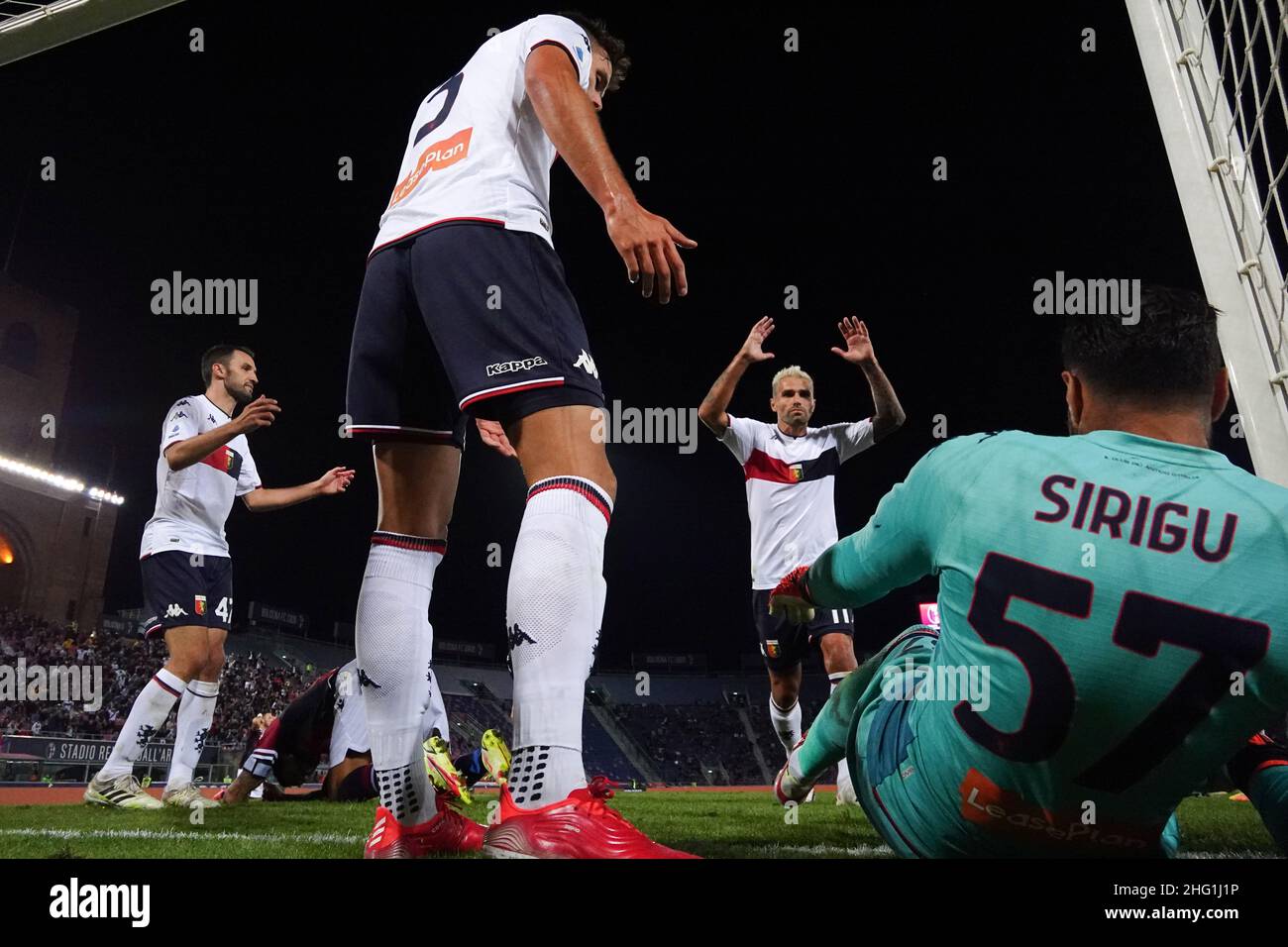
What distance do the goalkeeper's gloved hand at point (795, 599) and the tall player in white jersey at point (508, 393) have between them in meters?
0.38

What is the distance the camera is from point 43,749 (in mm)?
14422

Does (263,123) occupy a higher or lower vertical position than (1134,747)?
higher

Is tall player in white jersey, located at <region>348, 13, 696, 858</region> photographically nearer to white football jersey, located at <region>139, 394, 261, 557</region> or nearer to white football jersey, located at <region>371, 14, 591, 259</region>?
white football jersey, located at <region>371, 14, 591, 259</region>

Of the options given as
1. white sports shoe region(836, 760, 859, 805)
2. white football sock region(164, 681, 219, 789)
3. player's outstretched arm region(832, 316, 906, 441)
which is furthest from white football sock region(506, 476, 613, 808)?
white football sock region(164, 681, 219, 789)

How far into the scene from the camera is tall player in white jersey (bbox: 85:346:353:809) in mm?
4816

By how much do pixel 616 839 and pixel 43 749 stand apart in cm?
1704

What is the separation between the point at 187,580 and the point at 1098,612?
5.08 meters

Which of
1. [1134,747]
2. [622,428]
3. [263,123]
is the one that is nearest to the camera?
[1134,747]

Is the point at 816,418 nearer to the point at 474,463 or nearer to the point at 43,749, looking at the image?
the point at 474,463

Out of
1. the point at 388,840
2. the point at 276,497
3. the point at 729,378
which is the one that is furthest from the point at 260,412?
the point at 729,378

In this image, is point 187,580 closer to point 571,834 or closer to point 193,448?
point 193,448

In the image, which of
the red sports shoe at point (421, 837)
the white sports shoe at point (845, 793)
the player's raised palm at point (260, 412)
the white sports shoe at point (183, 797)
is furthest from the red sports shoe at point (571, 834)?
the white sports shoe at point (183, 797)

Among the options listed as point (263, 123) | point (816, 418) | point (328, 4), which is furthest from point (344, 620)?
point (328, 4)

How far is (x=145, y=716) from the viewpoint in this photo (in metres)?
4.86
